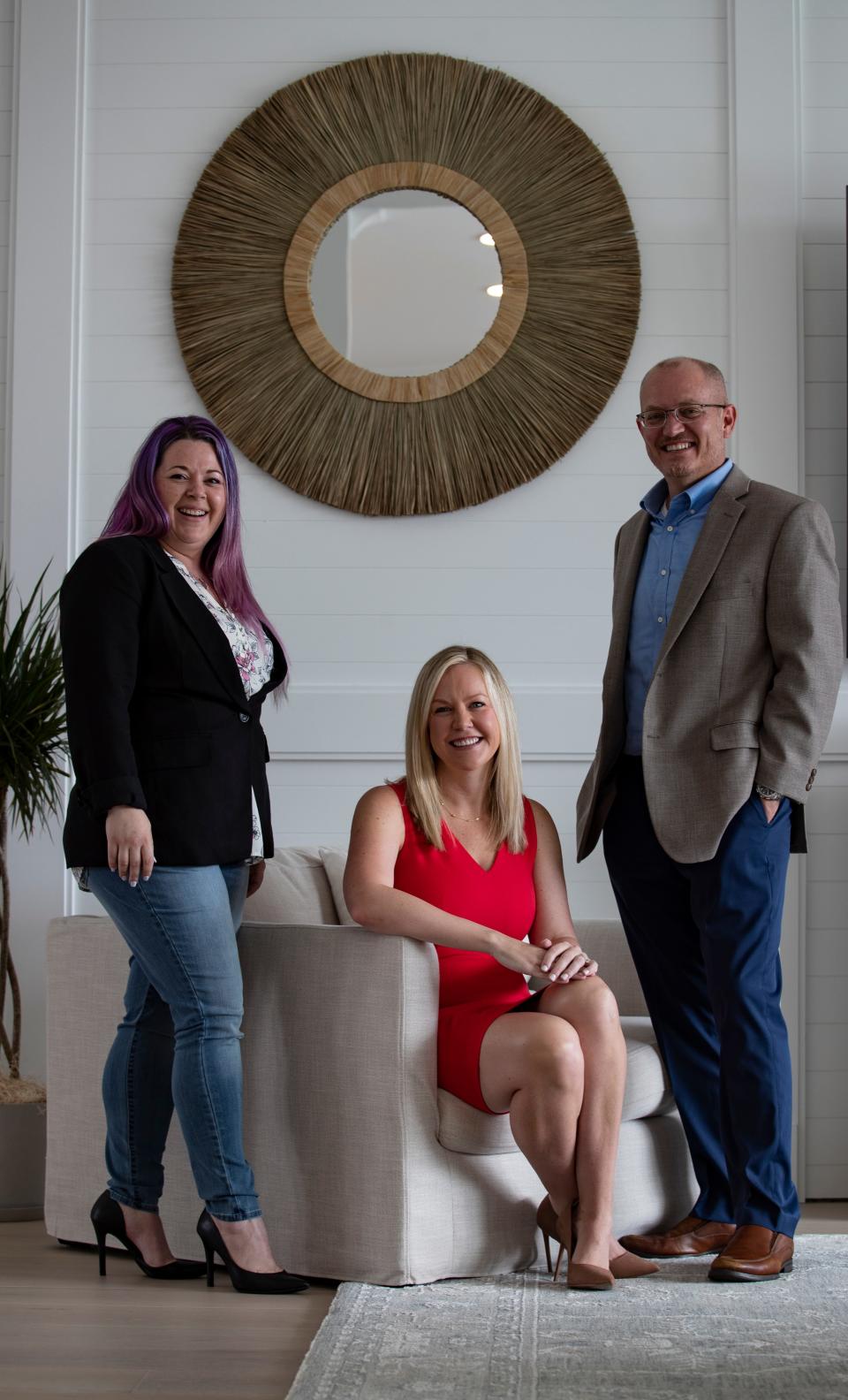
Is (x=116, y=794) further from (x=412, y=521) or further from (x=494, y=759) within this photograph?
(x=412, y=521)

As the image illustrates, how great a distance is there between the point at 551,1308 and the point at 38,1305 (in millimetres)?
808

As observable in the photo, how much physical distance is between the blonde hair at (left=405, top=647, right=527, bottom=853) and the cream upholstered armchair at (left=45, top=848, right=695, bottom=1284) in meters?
0.27

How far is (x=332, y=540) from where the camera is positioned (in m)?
3.53

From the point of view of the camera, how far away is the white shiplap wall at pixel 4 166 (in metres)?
3.57

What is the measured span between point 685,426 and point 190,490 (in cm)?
89

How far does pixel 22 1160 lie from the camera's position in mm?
2994

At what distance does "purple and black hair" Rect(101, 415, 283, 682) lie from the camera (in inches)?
94.8

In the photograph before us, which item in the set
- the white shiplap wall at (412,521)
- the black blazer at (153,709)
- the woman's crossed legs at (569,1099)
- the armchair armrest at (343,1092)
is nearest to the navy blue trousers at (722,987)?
the woman's crossed legs at (569,1099)

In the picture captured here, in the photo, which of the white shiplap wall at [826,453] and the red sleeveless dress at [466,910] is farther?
the white shiplap wall at [826,453]

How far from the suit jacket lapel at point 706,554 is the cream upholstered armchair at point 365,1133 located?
2.32 feet

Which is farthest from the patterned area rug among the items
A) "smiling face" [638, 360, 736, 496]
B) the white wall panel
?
the white wall panel

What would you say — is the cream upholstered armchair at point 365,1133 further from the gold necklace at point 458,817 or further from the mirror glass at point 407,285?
the mirror glass at point 407,285

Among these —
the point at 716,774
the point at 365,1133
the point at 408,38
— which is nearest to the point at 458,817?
the point at 716,774

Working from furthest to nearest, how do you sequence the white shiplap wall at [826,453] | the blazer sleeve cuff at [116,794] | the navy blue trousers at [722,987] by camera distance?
the white shiplap wall at [826,453] < the navy blue trousers at [722,987] < the blazer sleeve cuff at [116,794]
